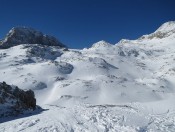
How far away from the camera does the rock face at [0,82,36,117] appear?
22.8 m

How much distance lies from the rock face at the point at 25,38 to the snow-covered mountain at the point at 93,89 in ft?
75.7

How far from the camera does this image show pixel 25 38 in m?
134

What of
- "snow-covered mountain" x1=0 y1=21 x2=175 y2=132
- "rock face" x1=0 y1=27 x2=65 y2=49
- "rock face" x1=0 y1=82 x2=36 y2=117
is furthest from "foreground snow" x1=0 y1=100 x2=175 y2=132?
"rock face" x1=0 y1=27 x2=65 y2=49

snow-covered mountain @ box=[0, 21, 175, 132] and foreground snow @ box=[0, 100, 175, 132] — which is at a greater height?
snow-covered mountain @ box=[0, 21, 175, 132]

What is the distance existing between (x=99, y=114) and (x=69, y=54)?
86.0m

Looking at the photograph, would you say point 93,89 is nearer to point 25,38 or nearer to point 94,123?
point 94,123

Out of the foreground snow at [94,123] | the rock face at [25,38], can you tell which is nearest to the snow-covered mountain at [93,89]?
the foreground snow at [94,123]

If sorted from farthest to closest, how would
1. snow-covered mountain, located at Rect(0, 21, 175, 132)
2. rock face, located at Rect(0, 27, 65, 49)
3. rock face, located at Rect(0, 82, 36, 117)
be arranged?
rock face, located at Rect(0, 27, 65, 49) < rock face, located at Rect(0, 82, 36, 117) < snow-covered mountain, located at Rect(0, 21, 175, 132)

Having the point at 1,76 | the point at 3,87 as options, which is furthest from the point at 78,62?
the point at 3,87

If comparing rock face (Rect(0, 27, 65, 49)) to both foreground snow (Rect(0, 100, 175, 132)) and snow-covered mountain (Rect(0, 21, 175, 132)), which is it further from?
foreground snow (Rect(0, 100, 175, 132))

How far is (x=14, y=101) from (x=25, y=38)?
374 feet

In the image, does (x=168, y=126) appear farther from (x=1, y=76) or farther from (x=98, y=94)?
(x=1, y=76)

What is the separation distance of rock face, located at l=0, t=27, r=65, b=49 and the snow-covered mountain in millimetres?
23067

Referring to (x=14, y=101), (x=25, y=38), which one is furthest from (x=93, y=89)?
(x=25, y=38)
